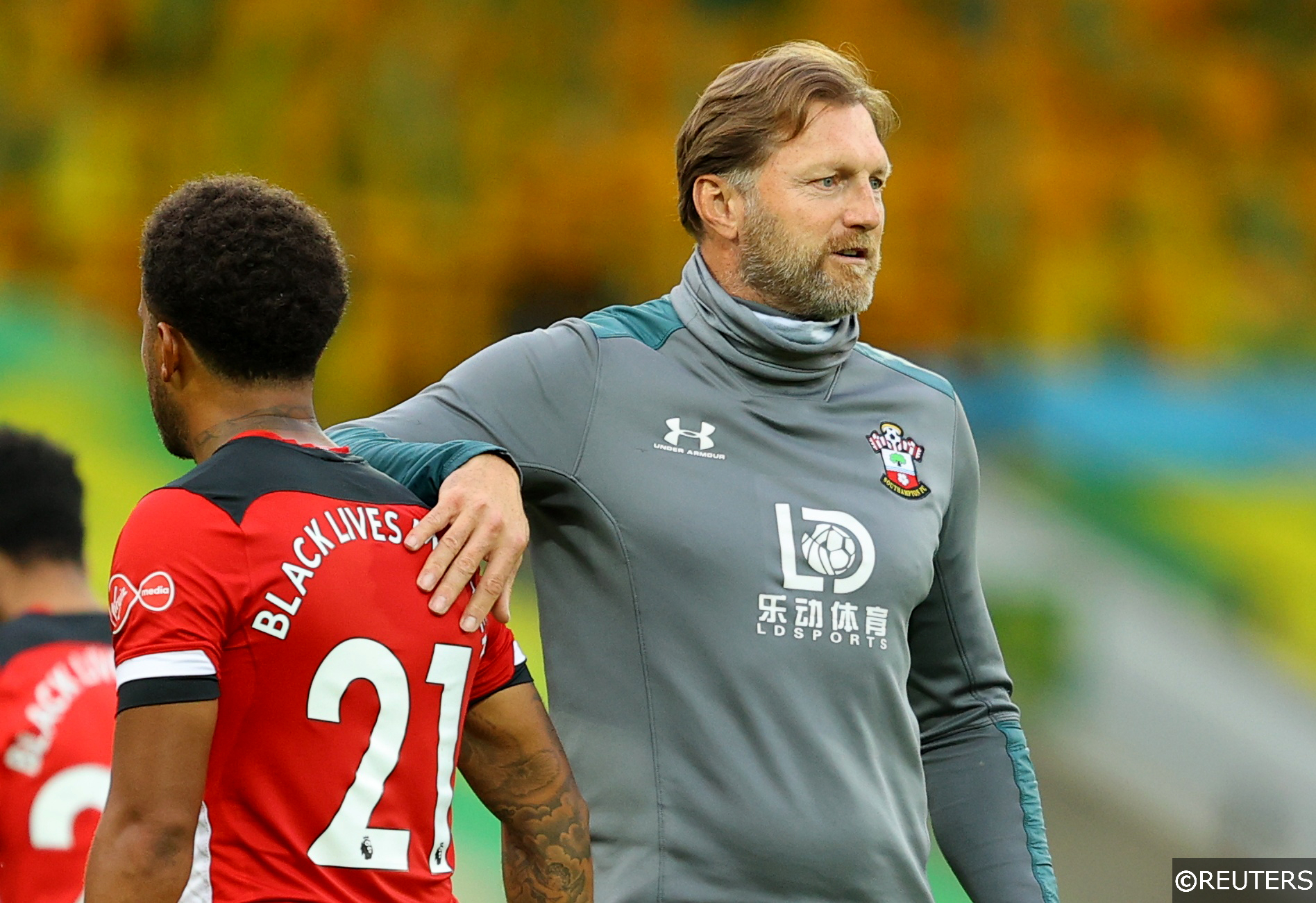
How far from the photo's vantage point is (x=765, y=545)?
98.5 inches

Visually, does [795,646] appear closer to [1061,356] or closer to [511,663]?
[511,663]

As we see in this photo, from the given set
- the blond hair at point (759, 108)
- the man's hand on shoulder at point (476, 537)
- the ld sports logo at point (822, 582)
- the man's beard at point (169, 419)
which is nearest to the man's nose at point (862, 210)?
the blond hair at point (759, 108)

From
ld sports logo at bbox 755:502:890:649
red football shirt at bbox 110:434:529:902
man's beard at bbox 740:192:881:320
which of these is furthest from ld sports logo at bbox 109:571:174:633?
man's beard at bbox 740:192:881:320

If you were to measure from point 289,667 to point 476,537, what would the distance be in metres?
0.33

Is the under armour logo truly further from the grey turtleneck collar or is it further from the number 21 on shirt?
the number 21 on shirt

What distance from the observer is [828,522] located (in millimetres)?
2551

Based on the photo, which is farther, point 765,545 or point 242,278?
point 765,545

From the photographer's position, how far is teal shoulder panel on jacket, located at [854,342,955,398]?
2.84 metres

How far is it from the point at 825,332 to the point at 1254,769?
7919 mm

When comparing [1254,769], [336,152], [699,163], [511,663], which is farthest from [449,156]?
[511,663]

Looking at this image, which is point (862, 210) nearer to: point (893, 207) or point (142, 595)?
point (142, 595)

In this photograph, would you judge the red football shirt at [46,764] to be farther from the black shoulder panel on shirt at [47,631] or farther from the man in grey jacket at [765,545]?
the man in grey jacket at [765,545]

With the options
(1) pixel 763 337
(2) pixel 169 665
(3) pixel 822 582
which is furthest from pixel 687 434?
(2) pixel 169 665

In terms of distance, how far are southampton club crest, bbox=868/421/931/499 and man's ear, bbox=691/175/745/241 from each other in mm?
407
